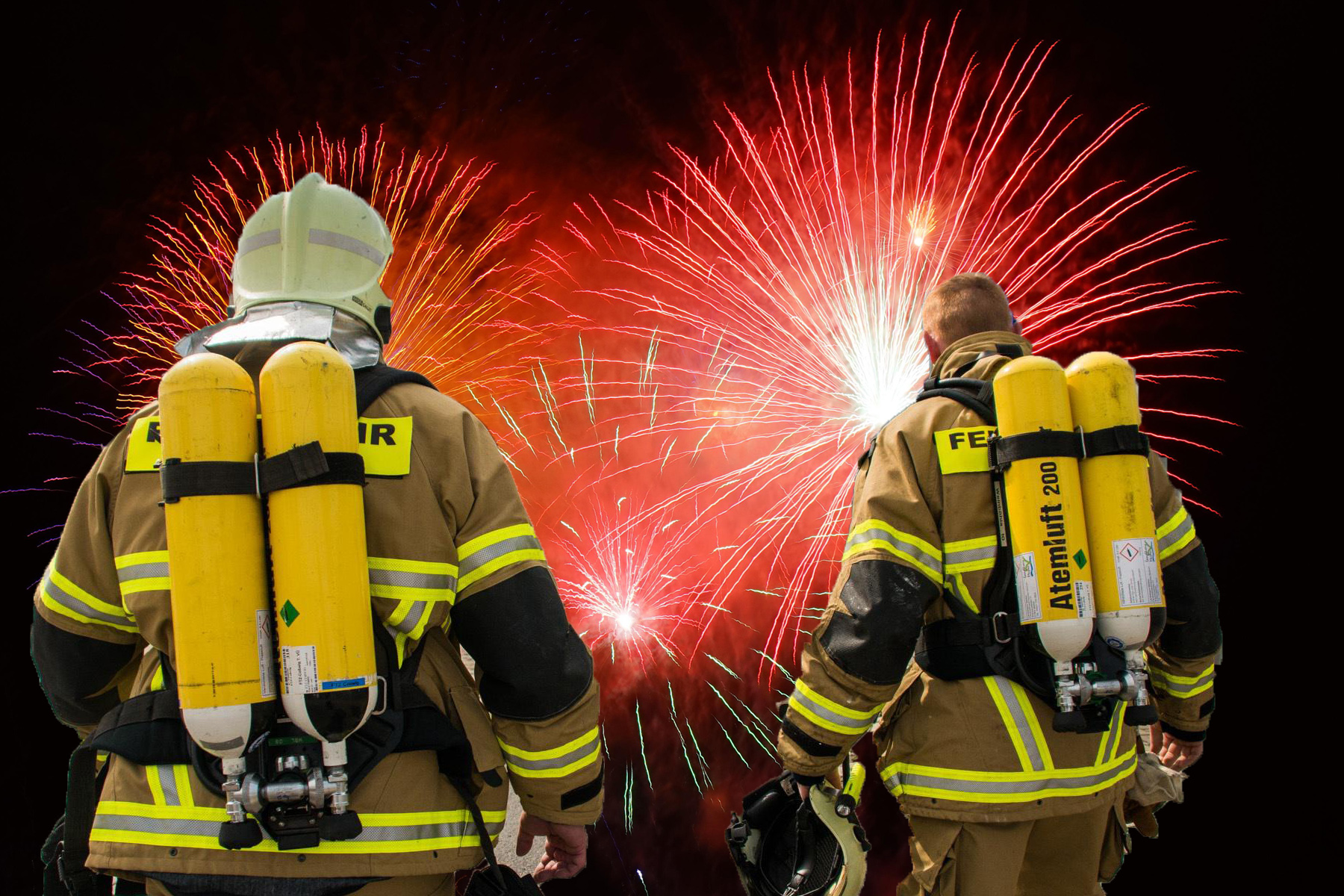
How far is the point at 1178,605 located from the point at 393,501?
290cm

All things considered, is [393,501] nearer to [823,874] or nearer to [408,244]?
[823,874]

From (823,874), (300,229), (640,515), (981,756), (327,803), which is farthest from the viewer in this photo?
(640,515)

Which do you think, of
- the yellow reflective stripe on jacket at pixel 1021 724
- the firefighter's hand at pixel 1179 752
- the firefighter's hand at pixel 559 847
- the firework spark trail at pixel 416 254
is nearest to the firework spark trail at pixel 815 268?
the firework spark trail at pixel 416 254

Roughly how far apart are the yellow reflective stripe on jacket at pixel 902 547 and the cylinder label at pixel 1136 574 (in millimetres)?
549

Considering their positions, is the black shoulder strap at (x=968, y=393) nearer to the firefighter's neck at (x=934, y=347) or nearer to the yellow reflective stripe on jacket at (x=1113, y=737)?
the firefighter's neck at (x=934, y=347)

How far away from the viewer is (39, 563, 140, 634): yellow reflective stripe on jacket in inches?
98.9

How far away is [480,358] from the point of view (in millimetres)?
7438

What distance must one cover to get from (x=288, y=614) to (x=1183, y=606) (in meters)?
3.14

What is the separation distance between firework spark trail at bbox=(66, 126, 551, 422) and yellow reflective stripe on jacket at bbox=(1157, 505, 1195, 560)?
5.02 m

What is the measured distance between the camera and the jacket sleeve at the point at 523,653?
2.48 metres

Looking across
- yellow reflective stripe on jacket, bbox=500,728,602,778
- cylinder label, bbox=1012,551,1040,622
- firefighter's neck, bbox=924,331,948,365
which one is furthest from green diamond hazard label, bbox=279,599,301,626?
firefighter's neck, bbox=924,331,948,365

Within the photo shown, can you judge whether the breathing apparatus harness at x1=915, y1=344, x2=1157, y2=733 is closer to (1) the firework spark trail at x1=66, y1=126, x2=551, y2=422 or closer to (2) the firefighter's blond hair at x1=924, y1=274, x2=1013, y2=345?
(2) the firefighter's blond hair at x1=924, y1=274, x2=1013, y2=345

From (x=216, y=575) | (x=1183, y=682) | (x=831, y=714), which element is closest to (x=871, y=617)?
(x=831, y=714)

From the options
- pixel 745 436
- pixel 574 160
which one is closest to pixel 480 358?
pixel 574 160
